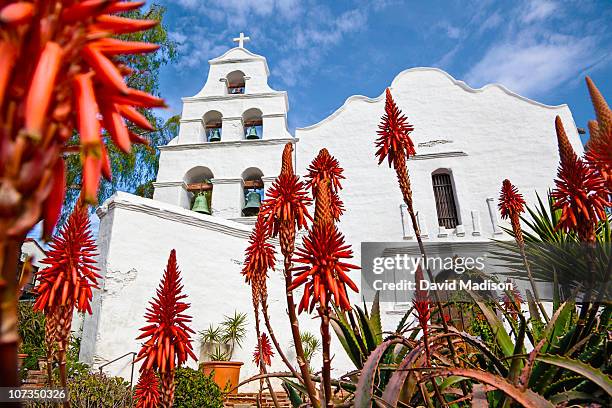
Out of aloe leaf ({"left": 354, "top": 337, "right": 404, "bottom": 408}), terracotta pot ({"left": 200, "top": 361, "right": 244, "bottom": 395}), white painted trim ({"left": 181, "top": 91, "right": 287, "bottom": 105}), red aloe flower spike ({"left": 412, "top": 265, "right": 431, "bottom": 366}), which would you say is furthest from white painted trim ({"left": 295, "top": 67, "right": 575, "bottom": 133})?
aloe leaf ({"left": 354, "top": 337, "right": 404, "bottom": 408})

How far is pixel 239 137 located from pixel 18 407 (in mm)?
11042

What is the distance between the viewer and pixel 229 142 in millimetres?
10750

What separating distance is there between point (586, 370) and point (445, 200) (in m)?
9.52

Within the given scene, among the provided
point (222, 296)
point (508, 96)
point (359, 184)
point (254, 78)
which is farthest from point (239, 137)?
point (508, 96)

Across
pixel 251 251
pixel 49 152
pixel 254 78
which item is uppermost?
pixel 254 78

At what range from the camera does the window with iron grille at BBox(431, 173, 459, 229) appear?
1009 centimetres

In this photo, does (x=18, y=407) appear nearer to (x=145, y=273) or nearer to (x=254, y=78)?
(x=145, y=273)

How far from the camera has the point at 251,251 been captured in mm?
2881

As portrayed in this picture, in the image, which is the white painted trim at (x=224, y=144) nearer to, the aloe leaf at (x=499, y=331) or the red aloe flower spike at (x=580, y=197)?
the red aloe flower spike at (x=580, y=197)

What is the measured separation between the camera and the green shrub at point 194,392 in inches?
185

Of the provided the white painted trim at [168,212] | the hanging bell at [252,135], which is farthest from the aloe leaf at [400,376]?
the hanging bell at [252,135]

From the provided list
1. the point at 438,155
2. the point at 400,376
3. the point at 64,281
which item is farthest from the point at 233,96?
the point at 400,376

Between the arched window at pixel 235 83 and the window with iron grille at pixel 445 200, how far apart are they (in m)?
7.00

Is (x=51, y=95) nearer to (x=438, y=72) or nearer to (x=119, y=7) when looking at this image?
(x=119, y=7)
